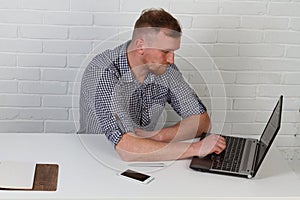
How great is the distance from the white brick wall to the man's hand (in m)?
0.70

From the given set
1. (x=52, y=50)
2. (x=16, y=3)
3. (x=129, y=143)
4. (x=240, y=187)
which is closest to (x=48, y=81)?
(x=52, y=50)

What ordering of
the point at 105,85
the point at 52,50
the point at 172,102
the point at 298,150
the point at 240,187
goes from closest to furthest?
the point at 240,187 < the point at 105,85 < the point at 172,102 < the point at 52,50 < the point at 298,150

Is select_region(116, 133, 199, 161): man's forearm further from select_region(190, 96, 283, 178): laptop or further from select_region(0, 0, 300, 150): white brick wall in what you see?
select_region(0, 0, 300, 150): white brick wall

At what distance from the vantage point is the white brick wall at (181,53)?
8.93 ft

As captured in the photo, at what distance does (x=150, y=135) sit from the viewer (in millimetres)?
2285

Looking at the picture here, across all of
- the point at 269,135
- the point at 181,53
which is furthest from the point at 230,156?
the point at 181,53

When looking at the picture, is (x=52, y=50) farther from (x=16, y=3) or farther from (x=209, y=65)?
(x=209, y=65)

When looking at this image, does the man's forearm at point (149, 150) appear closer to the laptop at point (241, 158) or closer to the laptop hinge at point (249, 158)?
the laptop at point (241, 158)

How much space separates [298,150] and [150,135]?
1136mm

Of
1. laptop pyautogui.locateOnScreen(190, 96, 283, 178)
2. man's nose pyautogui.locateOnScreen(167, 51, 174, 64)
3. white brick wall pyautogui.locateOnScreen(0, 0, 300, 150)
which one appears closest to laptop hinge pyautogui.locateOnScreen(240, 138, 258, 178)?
laptop pyautogui.locateOnScreen(190, 96, 283, 178)

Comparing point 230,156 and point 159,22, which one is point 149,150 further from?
point 159,22

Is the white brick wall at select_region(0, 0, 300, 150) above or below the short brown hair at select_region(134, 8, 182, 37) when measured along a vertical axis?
below

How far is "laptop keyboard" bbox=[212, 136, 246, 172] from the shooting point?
6.66 ft

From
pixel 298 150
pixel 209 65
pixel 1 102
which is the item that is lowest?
pixel 298 150
